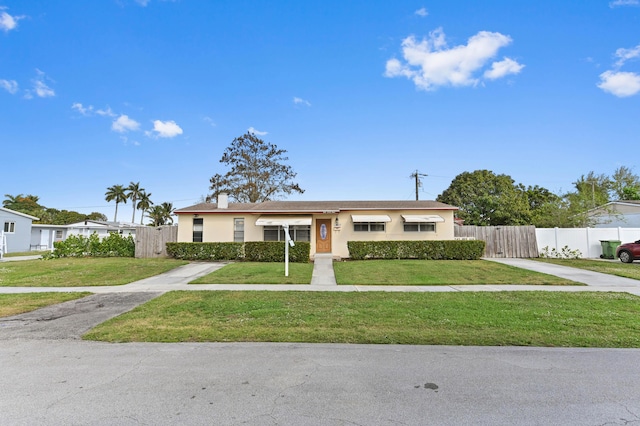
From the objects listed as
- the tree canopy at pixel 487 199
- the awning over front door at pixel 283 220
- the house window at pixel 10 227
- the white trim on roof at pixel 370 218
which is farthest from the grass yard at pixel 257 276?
the house window at pixel 10 227

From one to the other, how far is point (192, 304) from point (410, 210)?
1357 centimetres

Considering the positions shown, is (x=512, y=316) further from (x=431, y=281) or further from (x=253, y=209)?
(x=253, y=209)

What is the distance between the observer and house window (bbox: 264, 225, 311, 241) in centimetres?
1789

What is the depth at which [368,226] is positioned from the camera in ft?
58.8

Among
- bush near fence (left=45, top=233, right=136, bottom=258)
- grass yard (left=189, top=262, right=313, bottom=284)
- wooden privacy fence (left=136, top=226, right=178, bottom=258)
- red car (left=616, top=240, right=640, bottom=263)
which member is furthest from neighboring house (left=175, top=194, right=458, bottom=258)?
red car (left=616, top=240, right=640, bottom=263)

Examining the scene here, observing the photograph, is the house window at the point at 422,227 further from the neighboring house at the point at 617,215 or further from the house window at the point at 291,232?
the neighboring house at the point at 617,215

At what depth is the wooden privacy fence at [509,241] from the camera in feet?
58.0

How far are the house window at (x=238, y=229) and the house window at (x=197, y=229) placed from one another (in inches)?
77.7

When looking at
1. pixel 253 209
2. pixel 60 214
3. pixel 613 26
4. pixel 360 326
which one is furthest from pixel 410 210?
pixel 60 214

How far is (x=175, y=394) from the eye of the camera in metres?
3.04

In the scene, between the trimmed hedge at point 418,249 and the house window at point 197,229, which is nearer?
the trimmed hedge at point 418,249

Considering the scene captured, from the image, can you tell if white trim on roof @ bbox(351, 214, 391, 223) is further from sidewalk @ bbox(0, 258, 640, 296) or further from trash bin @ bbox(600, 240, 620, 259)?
trash bin @ bbox(600, 240, 620, 259)

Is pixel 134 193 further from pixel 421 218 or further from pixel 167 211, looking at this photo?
pixel 421 218

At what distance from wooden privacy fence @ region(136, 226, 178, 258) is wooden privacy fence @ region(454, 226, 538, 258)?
1763 centimetres
